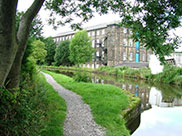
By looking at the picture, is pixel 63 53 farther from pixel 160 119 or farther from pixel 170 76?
→ pixel 160 119

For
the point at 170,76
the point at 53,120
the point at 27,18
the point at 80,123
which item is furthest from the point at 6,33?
the point at 170,76

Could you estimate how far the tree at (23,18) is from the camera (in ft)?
8.45

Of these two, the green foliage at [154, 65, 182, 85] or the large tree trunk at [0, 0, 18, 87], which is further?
the green foliage at [154, 65, 182, 85]

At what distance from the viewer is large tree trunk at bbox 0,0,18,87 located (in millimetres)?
2506

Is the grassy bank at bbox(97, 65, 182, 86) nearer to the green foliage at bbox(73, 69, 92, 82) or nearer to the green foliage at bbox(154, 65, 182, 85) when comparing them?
the green foliage at bbox(154, 65, 182, 85)

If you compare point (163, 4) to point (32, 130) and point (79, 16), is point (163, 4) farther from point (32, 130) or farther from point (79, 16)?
point (32, 130)

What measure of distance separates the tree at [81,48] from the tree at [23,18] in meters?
29.6

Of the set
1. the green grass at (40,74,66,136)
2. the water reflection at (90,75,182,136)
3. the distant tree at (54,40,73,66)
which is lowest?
the water reflection at (90,75,182,136)

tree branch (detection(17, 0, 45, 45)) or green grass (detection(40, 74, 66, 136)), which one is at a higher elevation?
tree branch (detection(17, 0, 45, 45))

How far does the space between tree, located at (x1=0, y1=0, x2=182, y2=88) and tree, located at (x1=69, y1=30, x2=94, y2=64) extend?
29.6 m

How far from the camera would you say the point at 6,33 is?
260 centimetres

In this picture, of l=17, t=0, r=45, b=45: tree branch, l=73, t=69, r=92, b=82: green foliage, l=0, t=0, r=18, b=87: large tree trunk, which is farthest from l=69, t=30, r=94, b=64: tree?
l=0, t=0, r=18, b=87: large tree trunk

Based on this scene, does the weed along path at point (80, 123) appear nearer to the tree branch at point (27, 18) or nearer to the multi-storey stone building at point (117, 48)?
the tree branch at point (27, 18)

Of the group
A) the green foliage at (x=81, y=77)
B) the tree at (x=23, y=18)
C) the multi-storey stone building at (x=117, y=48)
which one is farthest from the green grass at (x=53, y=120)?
the multi-storey stone building at (x=117, y=48)
